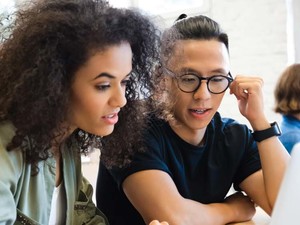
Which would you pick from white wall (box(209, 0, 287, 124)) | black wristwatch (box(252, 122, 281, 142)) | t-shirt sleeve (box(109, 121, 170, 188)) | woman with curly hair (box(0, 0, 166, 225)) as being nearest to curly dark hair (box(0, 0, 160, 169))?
woman with curly hair (box(0, 0, 166, 225))

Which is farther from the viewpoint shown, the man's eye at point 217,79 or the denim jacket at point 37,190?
the man's eye at point 217,79

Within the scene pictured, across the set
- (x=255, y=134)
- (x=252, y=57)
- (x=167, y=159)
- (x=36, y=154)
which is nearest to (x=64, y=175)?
(x=36, y=154)

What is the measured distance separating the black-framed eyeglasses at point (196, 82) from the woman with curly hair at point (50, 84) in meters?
0.26

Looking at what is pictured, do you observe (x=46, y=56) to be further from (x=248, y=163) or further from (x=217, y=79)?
(x=248, y=163)

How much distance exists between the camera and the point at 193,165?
1.20 meters

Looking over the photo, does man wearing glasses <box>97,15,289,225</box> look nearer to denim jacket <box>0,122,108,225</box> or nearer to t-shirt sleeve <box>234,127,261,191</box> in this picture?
t-shirt sleeve <box>234,127,261,191</box>

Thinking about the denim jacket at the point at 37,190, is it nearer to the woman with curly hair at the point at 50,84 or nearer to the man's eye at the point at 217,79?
the woman with curly hair at the point at 50,84

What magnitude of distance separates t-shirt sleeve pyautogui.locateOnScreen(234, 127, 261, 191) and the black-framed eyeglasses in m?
0.23

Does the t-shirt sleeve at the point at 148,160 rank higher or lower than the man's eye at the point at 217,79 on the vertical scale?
lower

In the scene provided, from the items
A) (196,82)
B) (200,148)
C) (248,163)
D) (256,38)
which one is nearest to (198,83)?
(196,82)

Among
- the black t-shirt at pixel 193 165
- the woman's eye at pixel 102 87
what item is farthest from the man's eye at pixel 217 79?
the woman's eye at pixel 102 87

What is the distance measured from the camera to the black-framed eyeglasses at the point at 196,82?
1147 millimetres

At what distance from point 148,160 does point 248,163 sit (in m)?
0.39

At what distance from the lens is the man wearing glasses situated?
1089 millimetres
